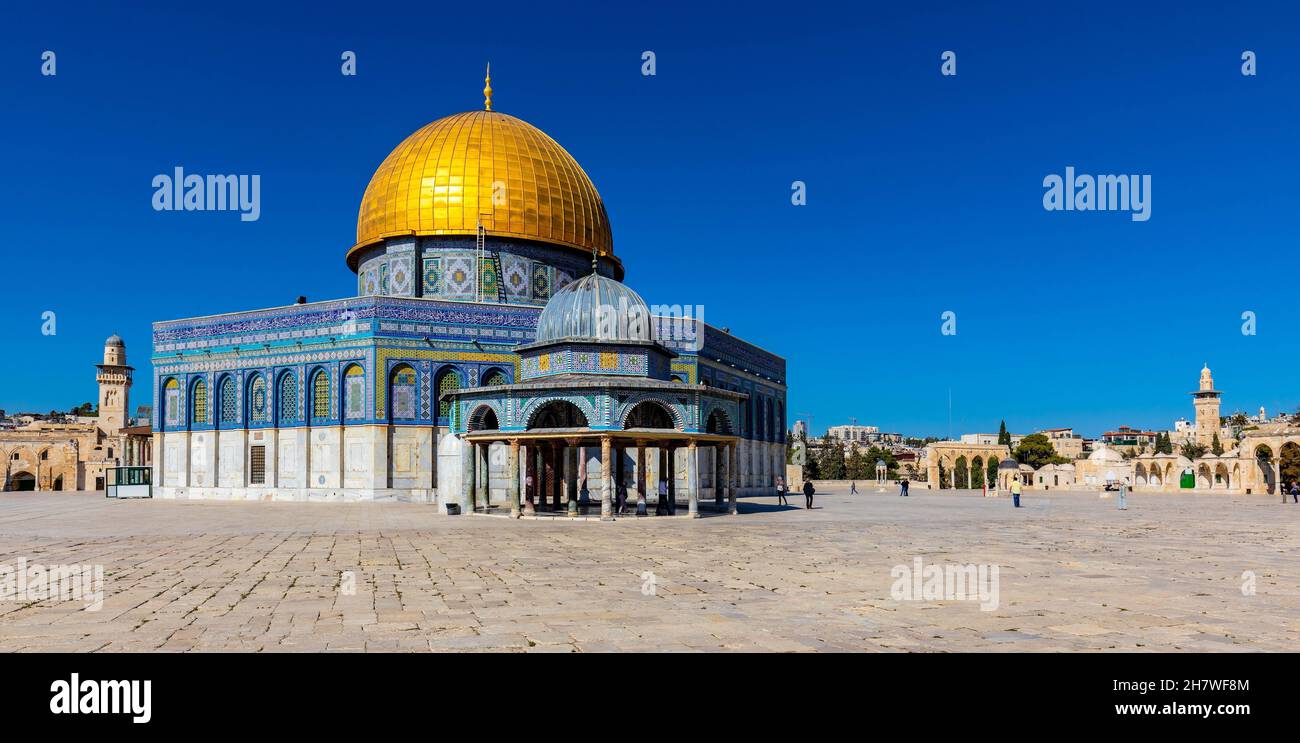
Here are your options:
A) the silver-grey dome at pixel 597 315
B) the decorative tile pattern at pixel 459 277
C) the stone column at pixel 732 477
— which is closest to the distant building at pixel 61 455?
the decorative tile pattern at pixel 459 277

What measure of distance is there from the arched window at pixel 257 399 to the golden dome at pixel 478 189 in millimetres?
8541

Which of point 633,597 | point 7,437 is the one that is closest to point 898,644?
point 633,597

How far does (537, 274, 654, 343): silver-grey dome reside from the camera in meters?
28.2

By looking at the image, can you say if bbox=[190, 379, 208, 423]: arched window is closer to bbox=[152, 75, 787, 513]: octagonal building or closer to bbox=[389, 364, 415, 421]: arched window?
bbox=[152, 75, 787, 513]: octagonal building

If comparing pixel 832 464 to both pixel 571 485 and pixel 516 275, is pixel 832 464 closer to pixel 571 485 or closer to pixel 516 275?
pixel 516 275

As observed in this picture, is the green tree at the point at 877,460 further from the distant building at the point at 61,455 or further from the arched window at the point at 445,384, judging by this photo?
the distant building at the point at 61,455

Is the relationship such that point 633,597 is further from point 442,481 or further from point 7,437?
point 7,437

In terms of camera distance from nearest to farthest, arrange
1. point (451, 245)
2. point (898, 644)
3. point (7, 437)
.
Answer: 1. point (898, 644)
2. point (451, 245)
3. point (7, 437)

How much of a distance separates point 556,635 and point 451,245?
129 feet

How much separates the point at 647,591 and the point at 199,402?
39.8m

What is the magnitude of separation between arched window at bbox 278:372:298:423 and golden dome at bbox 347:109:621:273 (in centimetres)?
827

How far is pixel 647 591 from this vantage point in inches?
427

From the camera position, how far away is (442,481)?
97.0 feet

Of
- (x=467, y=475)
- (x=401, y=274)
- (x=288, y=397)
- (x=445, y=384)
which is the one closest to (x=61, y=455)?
(x=288, y=397)
